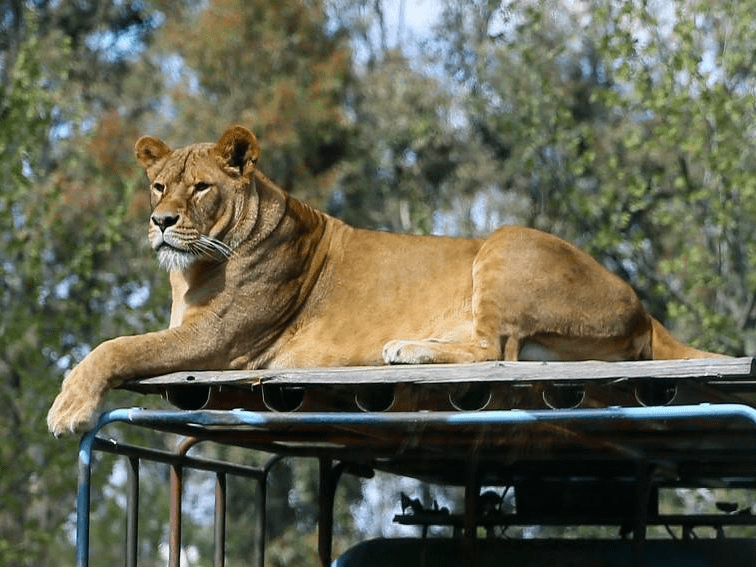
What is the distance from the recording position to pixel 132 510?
21.6ft

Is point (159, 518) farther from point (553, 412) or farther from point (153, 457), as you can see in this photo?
point (553, 412)

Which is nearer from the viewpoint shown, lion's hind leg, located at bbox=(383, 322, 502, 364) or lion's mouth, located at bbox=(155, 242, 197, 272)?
lion's hind leg, located at bbox=(383, 322, 502, 364)

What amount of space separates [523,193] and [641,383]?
19719 mm

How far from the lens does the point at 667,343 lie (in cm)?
739

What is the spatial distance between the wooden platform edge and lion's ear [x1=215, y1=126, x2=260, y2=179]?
1.50m

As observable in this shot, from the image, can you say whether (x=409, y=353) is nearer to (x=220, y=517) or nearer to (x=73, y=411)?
→ (x=73, y=411)

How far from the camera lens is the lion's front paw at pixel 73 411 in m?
6.19

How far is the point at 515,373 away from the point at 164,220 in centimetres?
219

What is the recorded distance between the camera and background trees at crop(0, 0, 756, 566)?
607 inches

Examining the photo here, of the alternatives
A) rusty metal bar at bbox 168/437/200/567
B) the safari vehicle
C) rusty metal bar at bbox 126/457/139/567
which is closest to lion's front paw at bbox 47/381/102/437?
the safari vehicle

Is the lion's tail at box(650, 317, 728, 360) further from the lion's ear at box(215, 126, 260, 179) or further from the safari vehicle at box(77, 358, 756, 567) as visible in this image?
the lion's ear at box(215, 126, 260, 179)

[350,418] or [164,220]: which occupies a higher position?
[164,220]

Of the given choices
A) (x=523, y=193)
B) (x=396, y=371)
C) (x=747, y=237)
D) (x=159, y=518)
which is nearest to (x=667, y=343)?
(x=396, y=371)

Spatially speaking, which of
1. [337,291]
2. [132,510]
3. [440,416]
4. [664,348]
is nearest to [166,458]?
[132,510]
